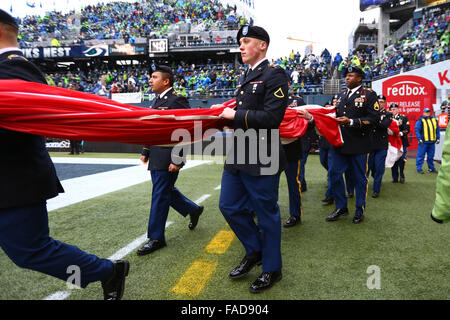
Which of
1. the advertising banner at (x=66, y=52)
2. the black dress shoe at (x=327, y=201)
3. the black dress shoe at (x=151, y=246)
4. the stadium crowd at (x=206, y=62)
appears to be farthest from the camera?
the advertising banner at (x=66, y=52)

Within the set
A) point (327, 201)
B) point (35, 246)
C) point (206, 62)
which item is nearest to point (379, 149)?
point (327, 201)

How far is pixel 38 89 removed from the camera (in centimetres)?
171

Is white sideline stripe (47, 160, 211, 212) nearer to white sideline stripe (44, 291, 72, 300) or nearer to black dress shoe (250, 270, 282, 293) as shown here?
white sideline stripe (44, 291, 72, 300)

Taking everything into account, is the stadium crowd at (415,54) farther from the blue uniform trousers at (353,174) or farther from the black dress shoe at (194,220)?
the black dress shoe at (194,220)

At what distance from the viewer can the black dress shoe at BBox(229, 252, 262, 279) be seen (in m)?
2.58

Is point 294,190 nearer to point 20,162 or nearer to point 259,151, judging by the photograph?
point 259,151

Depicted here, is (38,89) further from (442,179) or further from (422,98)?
(422,98)

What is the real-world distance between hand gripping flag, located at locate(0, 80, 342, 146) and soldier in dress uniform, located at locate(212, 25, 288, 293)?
235 millimetres

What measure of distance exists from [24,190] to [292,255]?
7.75 feet

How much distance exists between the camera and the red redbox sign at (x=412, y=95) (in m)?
12.9

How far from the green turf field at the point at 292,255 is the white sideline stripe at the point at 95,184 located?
18.4 inches

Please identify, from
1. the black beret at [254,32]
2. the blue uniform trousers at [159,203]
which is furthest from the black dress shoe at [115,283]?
the black beret at [254,32]

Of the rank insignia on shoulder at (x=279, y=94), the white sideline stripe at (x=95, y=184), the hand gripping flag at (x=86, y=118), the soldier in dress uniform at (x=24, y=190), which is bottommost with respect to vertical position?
the white sideline stripe at (x=95, y=184)
